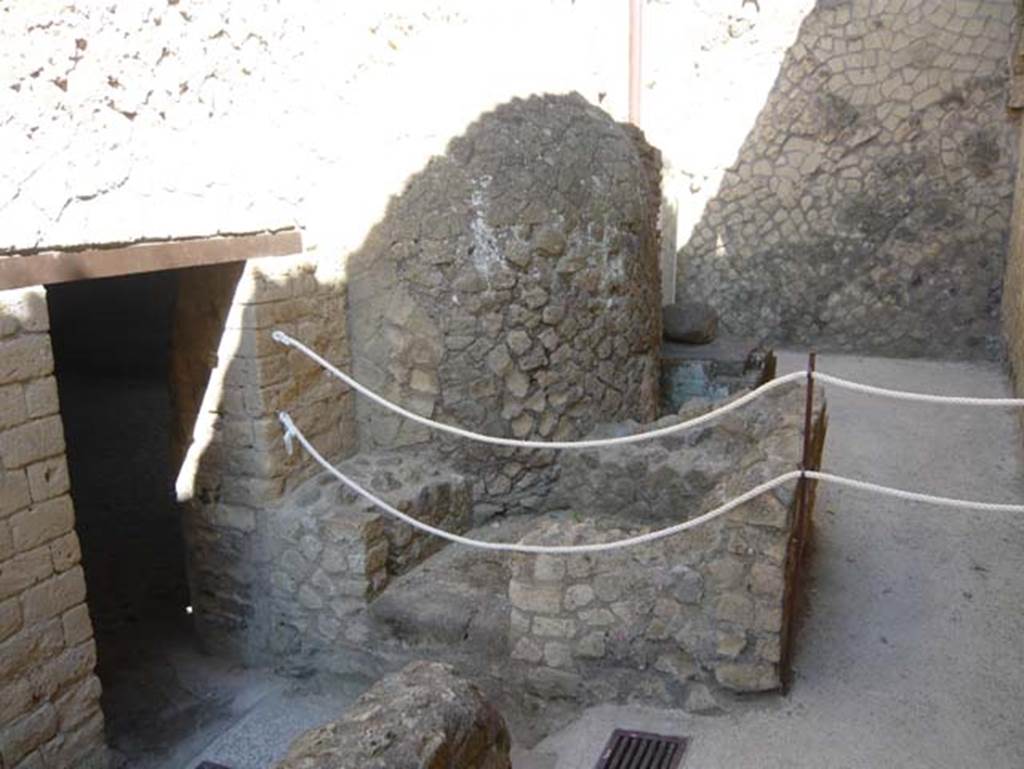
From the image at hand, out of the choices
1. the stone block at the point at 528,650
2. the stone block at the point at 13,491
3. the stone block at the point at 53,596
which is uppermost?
the stone block at the point at 13,491

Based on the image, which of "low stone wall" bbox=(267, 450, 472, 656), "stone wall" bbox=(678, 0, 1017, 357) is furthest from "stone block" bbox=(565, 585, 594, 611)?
"stone wall" bbox=(678, 0, 1017, 357)

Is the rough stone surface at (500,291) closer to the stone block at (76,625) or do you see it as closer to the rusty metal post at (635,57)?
the stone block at (76,625)

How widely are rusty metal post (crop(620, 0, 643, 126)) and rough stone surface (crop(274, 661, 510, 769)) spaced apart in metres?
5.85

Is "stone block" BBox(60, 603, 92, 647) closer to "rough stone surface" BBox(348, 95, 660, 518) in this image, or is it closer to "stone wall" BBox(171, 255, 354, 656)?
"stone wall" BBox(171, 255, 354, 656)

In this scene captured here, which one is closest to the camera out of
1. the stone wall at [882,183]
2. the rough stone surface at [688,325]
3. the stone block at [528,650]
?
the stone block at [528,650]

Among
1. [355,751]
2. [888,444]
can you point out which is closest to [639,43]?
[888,444]

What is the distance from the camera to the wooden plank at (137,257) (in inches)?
124

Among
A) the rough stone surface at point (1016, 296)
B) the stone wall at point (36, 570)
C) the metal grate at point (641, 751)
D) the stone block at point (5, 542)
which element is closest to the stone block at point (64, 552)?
the stone wall at point (36, 570)

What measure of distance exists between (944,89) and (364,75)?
670 cm

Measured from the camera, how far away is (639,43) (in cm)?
776

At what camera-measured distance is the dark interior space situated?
4.66m

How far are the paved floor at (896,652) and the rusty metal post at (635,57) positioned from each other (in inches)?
148

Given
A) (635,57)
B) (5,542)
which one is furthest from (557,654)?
(635,57)

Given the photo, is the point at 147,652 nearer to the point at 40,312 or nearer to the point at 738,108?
the point at 40,312
